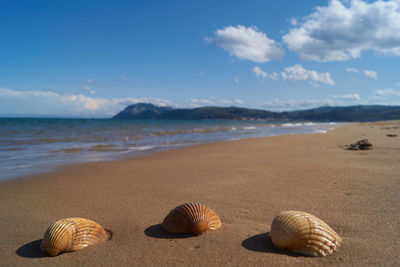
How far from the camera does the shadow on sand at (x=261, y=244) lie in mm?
2668

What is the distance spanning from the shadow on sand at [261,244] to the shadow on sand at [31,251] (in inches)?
88.0

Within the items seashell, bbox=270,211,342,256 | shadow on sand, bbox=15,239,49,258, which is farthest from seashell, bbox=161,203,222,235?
shadow on sand, bbox=15,239,49,258

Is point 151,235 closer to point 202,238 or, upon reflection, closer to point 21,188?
point 202,238

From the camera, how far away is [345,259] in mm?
2477

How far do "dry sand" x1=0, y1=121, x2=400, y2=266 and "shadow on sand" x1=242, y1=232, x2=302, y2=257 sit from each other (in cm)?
1

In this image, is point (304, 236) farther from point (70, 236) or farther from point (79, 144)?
point (79, 144)

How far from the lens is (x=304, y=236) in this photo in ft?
8.39

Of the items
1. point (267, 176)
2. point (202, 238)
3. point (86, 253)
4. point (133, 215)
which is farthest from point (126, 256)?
point (267, 176)

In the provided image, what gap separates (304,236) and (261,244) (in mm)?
500

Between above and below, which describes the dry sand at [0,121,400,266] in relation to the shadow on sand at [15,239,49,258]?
above

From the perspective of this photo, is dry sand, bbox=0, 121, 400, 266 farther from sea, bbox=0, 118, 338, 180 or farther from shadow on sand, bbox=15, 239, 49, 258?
sea, bbox=0, 118, 338, 180

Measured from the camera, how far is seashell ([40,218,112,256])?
2783 mm

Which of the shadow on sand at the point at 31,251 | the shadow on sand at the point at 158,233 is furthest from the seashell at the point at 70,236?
the shadow on sand at the point at 158,233

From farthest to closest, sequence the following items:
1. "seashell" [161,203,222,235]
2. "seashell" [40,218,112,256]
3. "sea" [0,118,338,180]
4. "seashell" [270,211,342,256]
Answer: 1. "sea" [0,118,338,180]
2. "seashell" [161,203,222,235]
3. "seashell" [40,218,112,256]
4. "seashell" [270,211,342,256]
